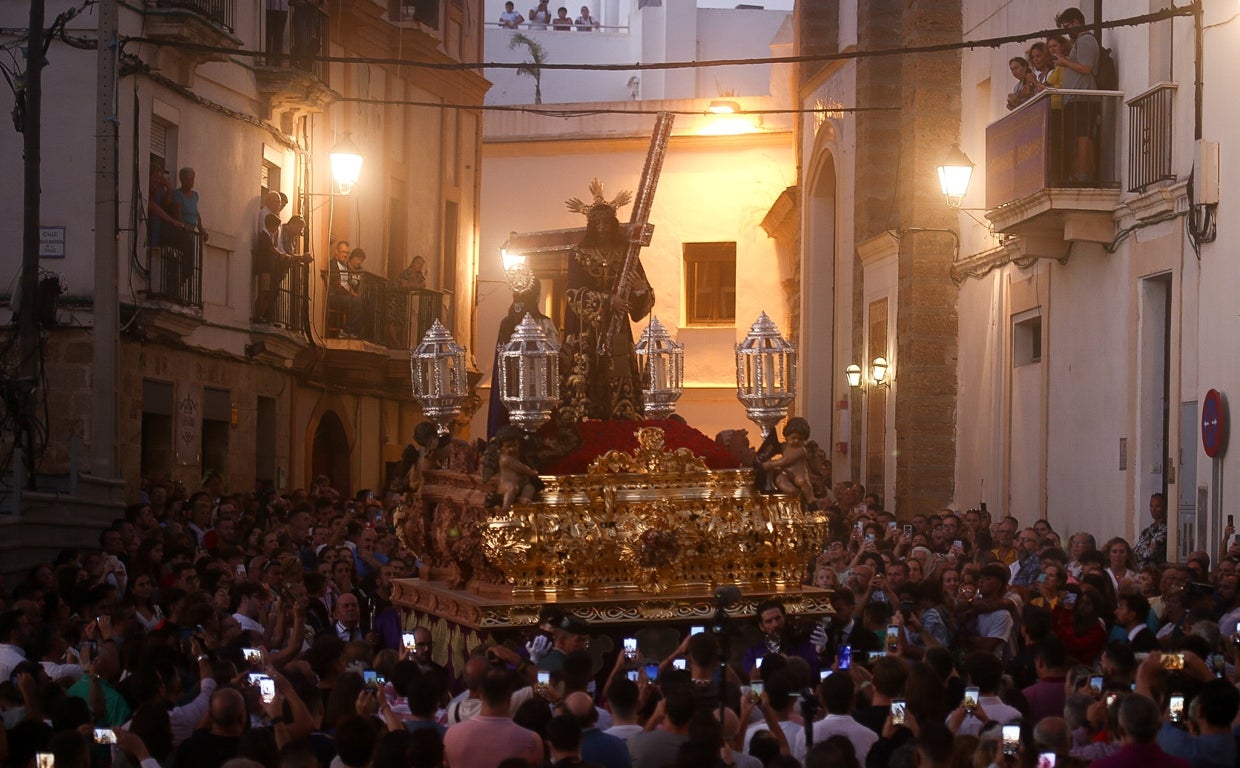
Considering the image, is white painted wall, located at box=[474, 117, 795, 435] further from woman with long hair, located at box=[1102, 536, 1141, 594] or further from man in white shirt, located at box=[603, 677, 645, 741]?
man in white shirt, located at box=[603, 677, 645, 741]

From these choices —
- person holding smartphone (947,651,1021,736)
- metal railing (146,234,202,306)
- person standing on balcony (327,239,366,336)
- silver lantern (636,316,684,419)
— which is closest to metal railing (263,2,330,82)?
person standing on balcony (327,239,366,336)

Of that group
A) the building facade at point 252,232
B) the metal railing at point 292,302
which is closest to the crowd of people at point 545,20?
the building facade at point 252,232

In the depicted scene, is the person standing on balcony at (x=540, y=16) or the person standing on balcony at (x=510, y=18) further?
the person standing on balcony at (x=540, y=16)

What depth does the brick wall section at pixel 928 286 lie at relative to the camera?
74.8ft

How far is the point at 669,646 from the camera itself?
11.0 m

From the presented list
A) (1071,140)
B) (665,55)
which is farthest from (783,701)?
(665,55)

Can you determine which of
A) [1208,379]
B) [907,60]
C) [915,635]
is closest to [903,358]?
[907,60]

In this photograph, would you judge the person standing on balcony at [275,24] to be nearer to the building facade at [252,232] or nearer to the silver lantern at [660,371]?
the building facade at [252,232]

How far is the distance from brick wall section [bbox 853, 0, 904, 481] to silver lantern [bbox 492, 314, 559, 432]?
1348 cm

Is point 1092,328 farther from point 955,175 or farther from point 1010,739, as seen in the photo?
point 1010,739

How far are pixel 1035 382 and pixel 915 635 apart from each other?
983 cm

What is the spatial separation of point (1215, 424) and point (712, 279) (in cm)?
1995

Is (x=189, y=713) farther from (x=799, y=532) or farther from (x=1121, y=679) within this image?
(x=799, y=532)

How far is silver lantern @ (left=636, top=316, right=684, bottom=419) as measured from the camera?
1402 centimetres
